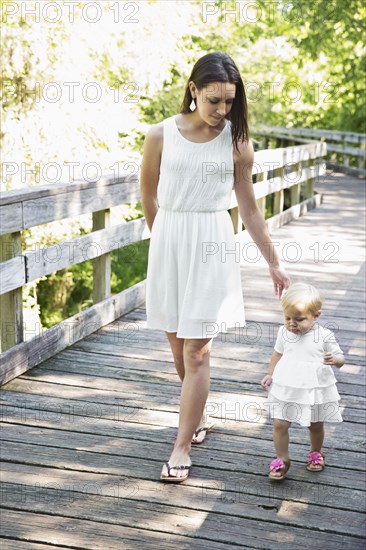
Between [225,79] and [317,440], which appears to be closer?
[225,79]

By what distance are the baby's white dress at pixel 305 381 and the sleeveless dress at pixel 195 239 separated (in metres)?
0.30

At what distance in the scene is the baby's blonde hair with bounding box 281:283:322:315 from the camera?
3396 millimetres

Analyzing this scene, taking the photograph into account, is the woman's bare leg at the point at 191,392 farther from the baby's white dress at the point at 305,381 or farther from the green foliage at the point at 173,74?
the green foliage at the point at 173,74

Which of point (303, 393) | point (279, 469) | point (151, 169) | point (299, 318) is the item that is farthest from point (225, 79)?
point (279, 469)

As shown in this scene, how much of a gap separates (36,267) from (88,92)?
39.4ft

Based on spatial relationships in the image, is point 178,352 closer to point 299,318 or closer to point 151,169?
point 299,318

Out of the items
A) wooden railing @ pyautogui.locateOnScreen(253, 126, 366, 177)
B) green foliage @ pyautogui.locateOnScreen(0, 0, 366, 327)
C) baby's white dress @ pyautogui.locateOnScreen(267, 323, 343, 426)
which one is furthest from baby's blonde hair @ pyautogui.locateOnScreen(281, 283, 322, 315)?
wooden railing @ pyautogui.locateOnScreen(253, 126, 366, 177)

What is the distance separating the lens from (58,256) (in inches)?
201

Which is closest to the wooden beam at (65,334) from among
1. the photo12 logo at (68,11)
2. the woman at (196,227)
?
the woman at (196,227)

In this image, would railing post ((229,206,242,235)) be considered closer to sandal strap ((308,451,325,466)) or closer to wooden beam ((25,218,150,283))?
wooden beam ((25,218,150,283))

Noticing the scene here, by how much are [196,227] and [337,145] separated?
21.7 m

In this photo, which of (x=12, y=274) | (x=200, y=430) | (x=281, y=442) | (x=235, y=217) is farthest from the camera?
(x=235, y=217)

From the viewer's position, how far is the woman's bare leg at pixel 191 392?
142 inches

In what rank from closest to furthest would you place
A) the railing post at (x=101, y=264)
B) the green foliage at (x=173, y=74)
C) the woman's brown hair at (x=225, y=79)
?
the woman's brown hair at (x=225, y=79) → the railing post at (x=101, y=264) → the green foliage at (x=173, y=74)
